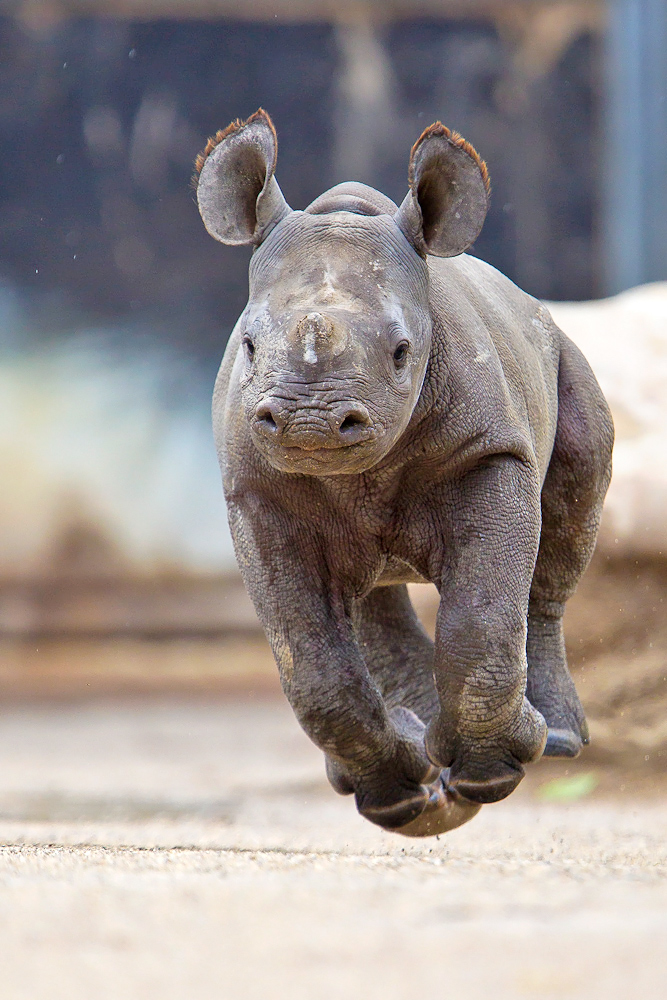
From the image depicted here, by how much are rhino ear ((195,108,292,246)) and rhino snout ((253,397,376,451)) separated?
75 cm

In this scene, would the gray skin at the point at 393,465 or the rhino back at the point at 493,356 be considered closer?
the gray skin at the point at 393,465

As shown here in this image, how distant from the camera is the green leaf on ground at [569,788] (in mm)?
7953

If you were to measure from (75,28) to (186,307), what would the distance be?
261 centimetres

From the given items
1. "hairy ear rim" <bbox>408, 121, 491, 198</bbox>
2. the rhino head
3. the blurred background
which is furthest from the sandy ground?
the blurred background

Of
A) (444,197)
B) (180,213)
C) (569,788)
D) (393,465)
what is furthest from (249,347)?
(180,213)

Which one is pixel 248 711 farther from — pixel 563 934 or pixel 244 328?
pixel 563 934

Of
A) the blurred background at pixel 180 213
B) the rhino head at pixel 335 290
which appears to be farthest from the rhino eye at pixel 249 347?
the blurred background at pixel 180 213

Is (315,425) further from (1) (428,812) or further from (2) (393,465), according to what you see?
(1) (428,812)

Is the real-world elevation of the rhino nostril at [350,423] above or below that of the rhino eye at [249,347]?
below

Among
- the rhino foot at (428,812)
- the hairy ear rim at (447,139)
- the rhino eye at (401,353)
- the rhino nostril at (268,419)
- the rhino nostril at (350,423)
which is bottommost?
the rhino foot at (428,812)

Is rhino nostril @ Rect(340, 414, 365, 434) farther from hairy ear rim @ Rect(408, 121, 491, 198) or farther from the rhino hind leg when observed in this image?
the rhino hind leg

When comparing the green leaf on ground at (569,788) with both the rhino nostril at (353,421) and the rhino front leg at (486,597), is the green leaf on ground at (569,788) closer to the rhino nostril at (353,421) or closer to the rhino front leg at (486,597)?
the rhino front leg at (486,597)

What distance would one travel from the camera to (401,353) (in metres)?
3.39

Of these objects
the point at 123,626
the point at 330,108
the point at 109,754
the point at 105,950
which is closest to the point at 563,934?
the point at 105,950
